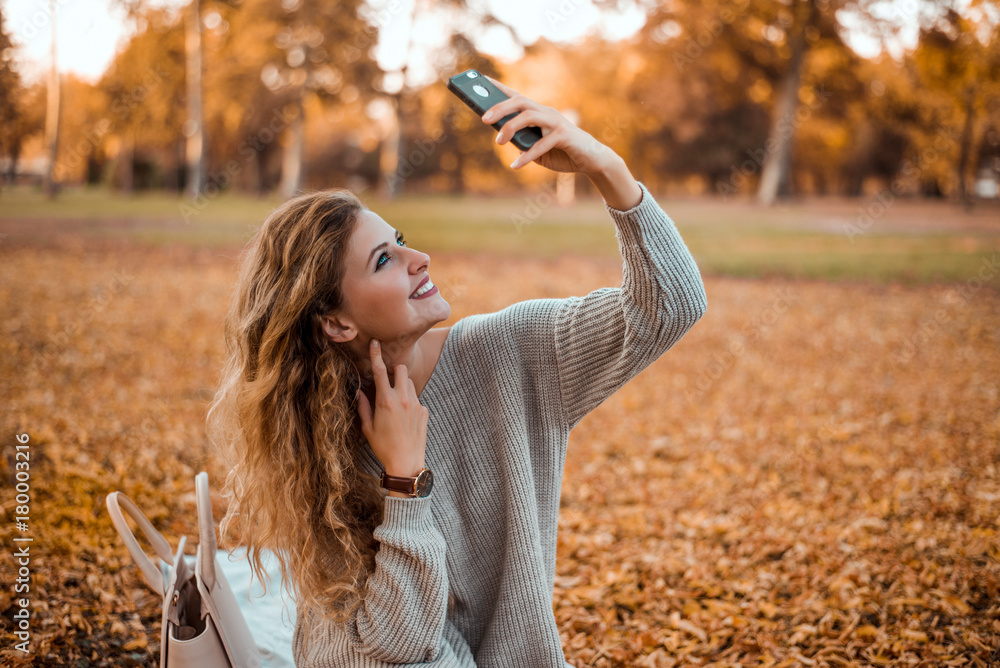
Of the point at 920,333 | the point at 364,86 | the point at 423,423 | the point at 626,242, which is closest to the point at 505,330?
the point at 423,423

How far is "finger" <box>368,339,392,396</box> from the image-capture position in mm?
1759

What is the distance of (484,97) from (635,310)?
602 mm

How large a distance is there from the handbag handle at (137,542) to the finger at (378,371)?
2.82 ft

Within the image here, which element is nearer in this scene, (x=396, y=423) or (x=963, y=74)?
(x=396, y=423)

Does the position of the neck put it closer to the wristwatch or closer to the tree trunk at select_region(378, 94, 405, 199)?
the wristwatch

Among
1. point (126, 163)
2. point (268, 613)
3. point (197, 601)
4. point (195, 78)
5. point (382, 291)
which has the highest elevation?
point (195, 78)

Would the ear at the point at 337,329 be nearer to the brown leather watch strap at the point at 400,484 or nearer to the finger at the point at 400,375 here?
the finger at the point at 400,375

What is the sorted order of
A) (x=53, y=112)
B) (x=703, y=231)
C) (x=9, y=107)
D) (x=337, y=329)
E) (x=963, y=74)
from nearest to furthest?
(x=337, y=329) < (x=9, y=107) < (x=53, y=112) < (x=963, y=74) < (x=703, y=231)

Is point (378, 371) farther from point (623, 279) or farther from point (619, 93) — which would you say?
point (619, 93)

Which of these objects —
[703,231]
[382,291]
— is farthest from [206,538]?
[703,231]

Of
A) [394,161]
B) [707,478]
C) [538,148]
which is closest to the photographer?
[538,148]

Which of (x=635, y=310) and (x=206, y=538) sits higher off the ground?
(x=635, y=310)

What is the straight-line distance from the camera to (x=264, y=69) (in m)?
20.3

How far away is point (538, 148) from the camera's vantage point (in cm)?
149
